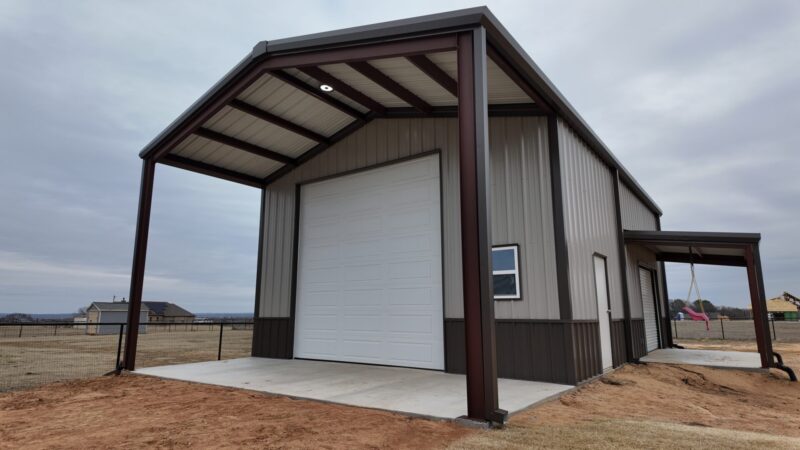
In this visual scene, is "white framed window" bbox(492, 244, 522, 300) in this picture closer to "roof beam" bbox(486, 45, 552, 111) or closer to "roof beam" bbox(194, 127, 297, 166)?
"roof beam" bbox(486, 45, 552, 111)

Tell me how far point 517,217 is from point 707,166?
23.3m

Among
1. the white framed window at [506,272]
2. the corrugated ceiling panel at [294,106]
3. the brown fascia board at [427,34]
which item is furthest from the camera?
the corrugated ceiling panel at [294,106]

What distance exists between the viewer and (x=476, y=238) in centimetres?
405

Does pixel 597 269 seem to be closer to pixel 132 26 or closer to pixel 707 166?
pixel 132 26

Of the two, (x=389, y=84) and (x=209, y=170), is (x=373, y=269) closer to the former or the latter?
(x=389, y=84)

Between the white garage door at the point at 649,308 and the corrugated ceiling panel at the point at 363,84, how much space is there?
802 centimetres

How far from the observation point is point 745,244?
27.9 feet

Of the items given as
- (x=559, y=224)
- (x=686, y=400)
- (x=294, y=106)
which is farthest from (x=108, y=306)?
(x=686, y=400)

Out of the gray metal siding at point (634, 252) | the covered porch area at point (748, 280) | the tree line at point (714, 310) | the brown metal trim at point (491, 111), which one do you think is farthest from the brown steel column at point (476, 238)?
the tree line at point (714, 310)

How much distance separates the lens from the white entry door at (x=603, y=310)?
7477 millimetres

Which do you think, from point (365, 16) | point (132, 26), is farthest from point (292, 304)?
point (365, 16)

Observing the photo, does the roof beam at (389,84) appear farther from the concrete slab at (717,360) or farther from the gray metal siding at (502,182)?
the concrete slab at (717,360)

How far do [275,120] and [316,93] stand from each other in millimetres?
1174

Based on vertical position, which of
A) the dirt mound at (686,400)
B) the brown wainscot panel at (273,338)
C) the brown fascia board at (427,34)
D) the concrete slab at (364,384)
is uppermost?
the brown fascia board at (427,34)
